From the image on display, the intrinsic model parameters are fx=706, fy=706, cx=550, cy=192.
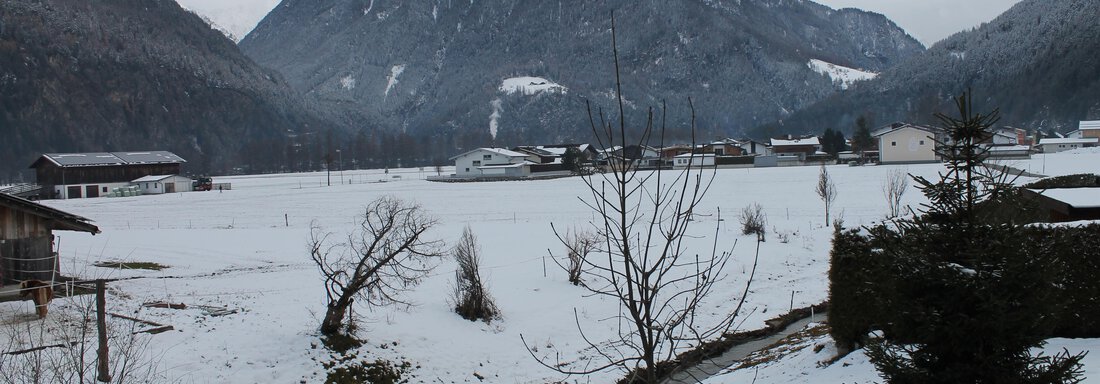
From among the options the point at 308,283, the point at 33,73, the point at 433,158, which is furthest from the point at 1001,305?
the point at 33,73

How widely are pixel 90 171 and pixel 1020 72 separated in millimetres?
177549

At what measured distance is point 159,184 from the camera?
83500mm

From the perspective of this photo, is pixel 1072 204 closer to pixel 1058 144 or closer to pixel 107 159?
pixel 107 159

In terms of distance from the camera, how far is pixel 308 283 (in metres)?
24.4

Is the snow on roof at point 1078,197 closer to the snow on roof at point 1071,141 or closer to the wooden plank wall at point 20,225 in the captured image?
Result: the wooden plank wall at point 20,225

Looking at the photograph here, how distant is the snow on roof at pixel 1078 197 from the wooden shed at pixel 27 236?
71.2ft

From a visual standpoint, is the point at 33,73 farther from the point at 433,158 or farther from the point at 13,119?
the point at 433,158

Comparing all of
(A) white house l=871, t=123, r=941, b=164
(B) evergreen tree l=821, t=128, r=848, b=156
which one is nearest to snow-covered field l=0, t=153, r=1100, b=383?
(A) white house l=871, t=123, r=941, b=164

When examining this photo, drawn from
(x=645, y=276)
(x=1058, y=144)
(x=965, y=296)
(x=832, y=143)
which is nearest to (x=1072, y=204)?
(x=965, y=296)

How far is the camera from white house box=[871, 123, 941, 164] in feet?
248

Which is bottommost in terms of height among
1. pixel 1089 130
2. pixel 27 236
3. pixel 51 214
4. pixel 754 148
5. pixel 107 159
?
pixel 27 236

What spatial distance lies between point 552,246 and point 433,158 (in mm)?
147931

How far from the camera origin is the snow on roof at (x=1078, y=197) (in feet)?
44.6

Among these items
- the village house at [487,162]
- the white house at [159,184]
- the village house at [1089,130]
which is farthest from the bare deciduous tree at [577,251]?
the village house at [1089,130]
